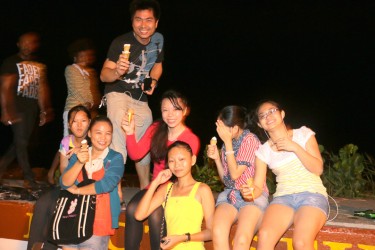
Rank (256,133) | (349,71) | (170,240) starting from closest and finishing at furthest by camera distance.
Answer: (170,240) → (256,133) → (349,71)

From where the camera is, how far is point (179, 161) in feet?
13.9

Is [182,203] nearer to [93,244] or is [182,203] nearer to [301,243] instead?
[93,244]

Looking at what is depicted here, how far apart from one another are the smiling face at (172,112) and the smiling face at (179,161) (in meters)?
0.38

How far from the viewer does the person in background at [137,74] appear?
4.88 meters

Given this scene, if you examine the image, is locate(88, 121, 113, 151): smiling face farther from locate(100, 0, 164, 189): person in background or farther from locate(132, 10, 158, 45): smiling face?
locate(132, 10, 158, 45): smiling face

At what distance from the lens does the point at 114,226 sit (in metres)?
4.45

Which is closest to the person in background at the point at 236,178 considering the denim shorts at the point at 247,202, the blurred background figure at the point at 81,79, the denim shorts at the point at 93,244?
the denim shorts at the point at 247,202

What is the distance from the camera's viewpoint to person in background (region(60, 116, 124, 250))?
437 cm

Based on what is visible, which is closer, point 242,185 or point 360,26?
point 242,185

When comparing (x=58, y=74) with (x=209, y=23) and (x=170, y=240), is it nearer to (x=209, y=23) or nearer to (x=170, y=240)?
(x=209, y=23)

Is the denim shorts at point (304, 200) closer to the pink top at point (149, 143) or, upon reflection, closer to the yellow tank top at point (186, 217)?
the yellow tank top at point (186, 217)

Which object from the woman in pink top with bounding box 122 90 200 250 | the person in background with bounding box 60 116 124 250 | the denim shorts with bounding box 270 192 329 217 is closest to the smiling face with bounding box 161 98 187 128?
the woman in pink top with bounding box 122 90 200 250

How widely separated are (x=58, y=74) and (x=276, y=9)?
682 centimetres

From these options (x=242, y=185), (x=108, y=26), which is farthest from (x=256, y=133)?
(x=108, y=26)
